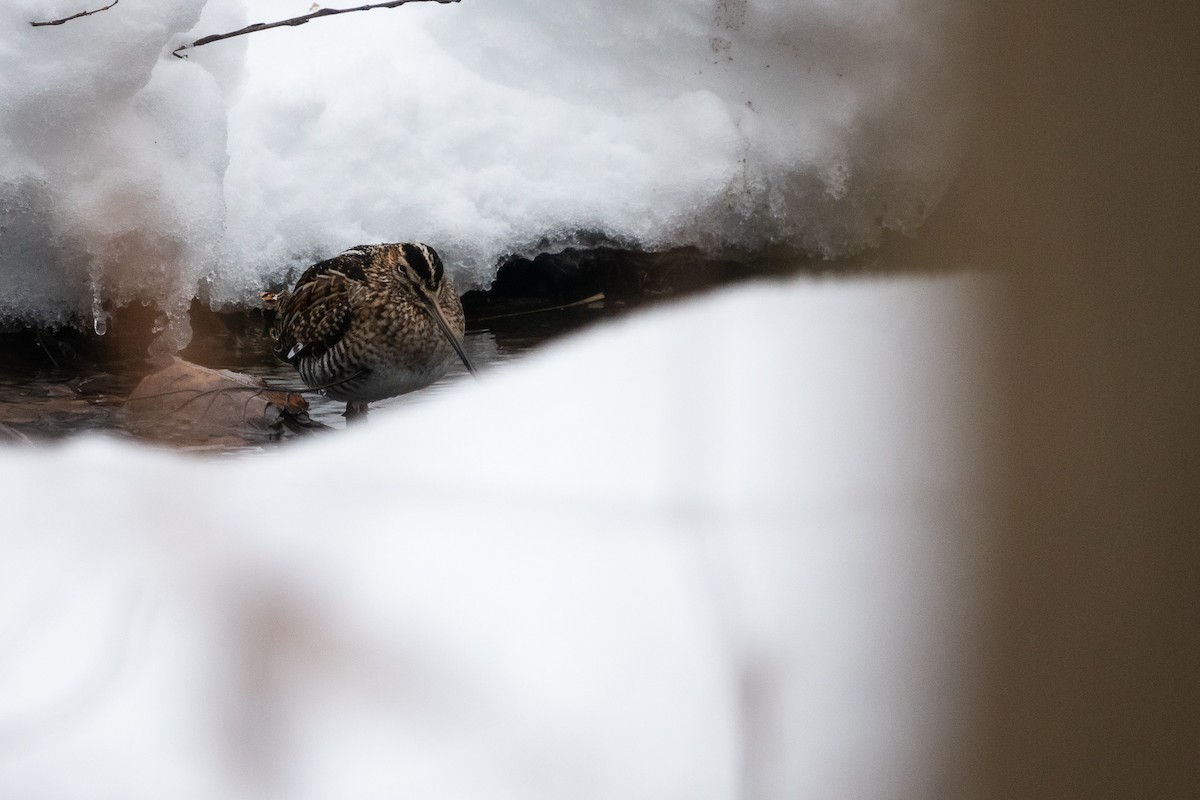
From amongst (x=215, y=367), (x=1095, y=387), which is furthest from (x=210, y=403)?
(x=1095, y=387)

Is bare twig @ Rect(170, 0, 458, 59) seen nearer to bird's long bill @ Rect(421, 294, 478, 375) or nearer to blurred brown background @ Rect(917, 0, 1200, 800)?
bird's long bill @ Rect(421, 294, 478, 375)

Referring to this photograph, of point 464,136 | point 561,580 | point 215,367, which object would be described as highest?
point 464,136

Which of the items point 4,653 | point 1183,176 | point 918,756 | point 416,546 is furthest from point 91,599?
point 1183,176

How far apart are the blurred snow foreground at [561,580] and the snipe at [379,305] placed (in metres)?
0.03

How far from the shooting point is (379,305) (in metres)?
0.47

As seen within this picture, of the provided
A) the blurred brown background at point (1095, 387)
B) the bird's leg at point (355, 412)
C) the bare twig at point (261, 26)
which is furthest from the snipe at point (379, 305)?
the blurred brown background at point (1095, 387)

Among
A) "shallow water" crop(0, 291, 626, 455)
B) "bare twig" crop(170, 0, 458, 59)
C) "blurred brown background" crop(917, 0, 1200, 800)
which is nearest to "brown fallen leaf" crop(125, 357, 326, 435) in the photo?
"shallow water" crop(0, 291, 626, 455)

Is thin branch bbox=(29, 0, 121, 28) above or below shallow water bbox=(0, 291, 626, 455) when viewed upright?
above

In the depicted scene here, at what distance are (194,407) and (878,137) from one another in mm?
328

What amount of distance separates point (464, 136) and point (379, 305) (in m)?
0.10

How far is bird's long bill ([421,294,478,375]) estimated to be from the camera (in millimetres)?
437

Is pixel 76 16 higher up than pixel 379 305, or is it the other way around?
pixel 76 16

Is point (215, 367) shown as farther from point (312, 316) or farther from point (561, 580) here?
point (561, 580)

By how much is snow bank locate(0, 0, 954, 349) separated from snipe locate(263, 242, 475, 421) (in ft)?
0.04
